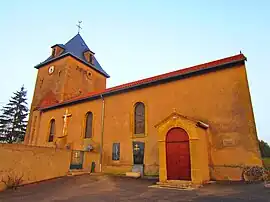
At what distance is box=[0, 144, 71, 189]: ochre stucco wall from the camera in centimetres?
947

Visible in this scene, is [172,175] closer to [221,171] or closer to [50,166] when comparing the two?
[221,171]

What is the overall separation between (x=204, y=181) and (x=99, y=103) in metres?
9.85

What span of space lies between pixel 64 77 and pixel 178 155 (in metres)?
16.9

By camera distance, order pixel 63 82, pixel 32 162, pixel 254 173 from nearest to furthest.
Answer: pixel 254 173
pixel 32 162
pixel 63 82

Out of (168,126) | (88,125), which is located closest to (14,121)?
(88,125)

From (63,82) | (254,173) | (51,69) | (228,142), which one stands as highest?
(51,69)

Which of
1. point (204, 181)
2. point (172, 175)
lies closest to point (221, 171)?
point (204, 181)

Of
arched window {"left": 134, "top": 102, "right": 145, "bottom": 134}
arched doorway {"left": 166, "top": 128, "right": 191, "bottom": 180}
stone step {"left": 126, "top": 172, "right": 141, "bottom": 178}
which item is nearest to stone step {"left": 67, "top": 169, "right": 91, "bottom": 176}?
stone step {"left": 126, "top": 172, "right": 141, "bottom": 178}

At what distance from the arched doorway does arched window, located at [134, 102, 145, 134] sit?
10.3 feet

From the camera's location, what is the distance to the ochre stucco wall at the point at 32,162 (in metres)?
9.47

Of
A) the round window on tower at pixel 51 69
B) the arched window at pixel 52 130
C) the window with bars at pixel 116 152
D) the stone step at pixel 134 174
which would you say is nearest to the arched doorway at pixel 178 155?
the stone step at pixel 134 174

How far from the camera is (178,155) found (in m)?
10.0

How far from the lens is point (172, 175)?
987cm

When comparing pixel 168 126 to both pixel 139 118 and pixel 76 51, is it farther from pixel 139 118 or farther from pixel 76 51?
pixel 76 51
